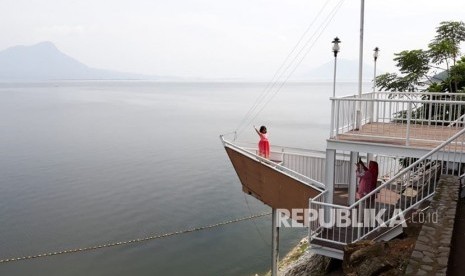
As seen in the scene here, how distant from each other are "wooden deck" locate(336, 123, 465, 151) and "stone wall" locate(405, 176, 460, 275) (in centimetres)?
179

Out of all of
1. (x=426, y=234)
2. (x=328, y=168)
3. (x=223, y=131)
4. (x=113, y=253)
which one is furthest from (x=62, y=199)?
(x=223, y=131)

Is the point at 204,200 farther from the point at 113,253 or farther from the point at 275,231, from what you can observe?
the point at 275,231

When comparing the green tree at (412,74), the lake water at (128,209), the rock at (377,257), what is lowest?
the lake water at (128,209)

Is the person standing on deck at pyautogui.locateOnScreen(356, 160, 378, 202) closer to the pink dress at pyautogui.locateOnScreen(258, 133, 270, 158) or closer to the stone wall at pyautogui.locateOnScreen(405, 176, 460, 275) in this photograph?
the stone wall at pyautogui.locateOnScreen(405, 176, 460, 275)

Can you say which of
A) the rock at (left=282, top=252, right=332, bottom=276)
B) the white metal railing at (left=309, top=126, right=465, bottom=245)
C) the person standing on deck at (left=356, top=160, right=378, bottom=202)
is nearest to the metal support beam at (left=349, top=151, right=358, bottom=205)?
A: the person standing on deck at (left=356, top=160, right=378, bottom=202)

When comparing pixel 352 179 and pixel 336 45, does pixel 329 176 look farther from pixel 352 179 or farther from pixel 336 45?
pixel 336 45

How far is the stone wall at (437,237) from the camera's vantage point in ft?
18.2

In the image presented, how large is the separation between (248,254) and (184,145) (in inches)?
1312

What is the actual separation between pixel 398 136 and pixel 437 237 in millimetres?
4902

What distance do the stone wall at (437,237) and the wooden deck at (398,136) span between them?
1792 millimetres

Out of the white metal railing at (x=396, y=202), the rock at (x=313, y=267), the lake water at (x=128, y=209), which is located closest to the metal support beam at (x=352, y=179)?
the white metal railing at (x=396, y=202)

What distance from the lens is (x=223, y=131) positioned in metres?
70.9

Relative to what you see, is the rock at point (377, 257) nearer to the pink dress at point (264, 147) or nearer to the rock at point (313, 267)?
the rock at point (313, 267)

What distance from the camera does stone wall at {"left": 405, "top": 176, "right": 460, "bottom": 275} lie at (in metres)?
5.56
